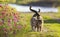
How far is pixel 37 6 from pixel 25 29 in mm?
3616

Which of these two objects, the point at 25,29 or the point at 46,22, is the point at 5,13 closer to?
the point at 25,29

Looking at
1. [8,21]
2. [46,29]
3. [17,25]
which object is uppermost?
[8,21]

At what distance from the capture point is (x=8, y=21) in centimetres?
620

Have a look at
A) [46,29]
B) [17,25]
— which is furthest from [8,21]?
[46,29]

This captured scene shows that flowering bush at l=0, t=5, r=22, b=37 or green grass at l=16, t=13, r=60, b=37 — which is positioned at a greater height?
flowering bush at l=0, t=5, r=22, b=37

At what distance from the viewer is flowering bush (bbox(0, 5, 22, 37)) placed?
6121 millimetres

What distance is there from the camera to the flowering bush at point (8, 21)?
6.12 m

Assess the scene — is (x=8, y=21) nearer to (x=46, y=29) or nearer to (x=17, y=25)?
(x=17, y=25)

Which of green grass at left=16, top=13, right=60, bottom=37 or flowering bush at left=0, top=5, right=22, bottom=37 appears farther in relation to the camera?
green grass at left=16, top=13, right=60, bottom=37

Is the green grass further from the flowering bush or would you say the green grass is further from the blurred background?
the flowering bush

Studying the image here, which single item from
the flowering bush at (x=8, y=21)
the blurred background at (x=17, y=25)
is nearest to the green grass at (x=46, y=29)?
the blurred background at (x=17, y=25)

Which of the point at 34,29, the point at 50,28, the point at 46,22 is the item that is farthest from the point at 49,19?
the point at 34,29

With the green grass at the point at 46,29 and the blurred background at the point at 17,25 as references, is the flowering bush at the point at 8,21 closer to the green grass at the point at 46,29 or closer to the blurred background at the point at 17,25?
the blurred background at the point at 17,25

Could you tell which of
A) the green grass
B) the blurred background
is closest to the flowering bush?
the blurred background
